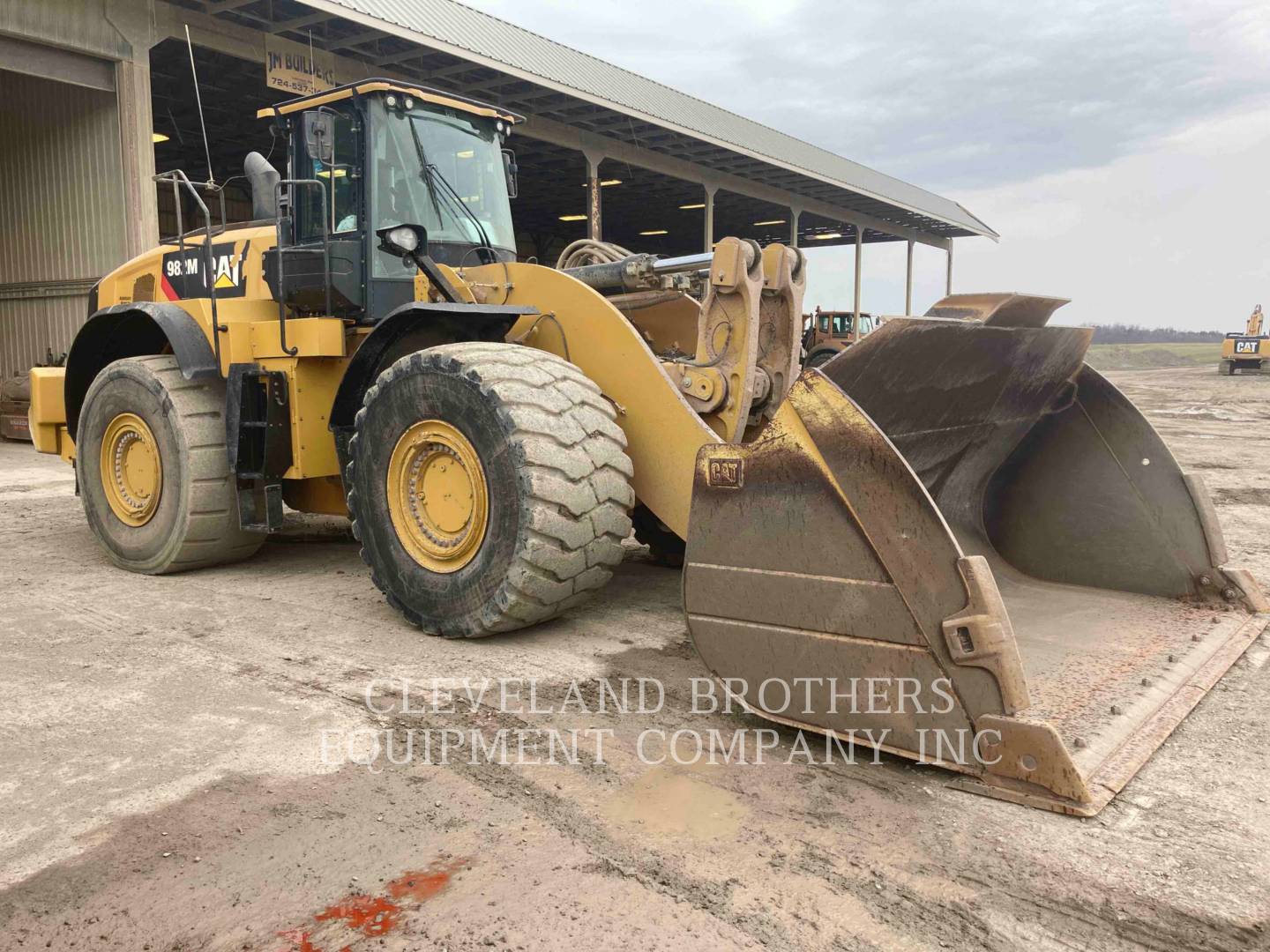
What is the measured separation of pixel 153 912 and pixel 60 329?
15.2 meters

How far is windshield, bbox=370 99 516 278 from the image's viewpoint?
5.07m

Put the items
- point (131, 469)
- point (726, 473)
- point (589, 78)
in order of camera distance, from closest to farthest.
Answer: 1. point (726, 473)
2. point (131, 469)
3. point (589, 78)

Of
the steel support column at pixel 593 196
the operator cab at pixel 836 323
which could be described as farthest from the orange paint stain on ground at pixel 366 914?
the operator cab at pixel 836 323

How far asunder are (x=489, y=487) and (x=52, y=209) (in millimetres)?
13406

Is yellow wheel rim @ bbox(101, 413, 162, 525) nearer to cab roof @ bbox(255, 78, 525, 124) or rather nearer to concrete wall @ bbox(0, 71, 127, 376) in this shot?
cab roof @ bbox(255, 78, 525, 124)

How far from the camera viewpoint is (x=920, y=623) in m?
2.79

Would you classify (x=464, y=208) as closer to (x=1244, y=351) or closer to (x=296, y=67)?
(x=296, y=67)

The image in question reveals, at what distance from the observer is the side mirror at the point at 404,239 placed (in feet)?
15.3

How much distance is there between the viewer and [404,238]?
184 inches

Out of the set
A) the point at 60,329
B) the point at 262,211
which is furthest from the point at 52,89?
the point at 262,211

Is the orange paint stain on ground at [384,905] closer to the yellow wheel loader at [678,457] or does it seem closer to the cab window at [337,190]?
the yellow wheel loader at [678,457]

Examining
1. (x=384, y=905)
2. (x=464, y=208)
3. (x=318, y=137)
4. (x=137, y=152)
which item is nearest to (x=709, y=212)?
(x=137, y=152)

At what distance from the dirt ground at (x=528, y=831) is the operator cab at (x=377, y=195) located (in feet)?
6.61

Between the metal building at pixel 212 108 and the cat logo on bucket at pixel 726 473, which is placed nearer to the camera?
the cat logo on bucket at pixel 726 473
